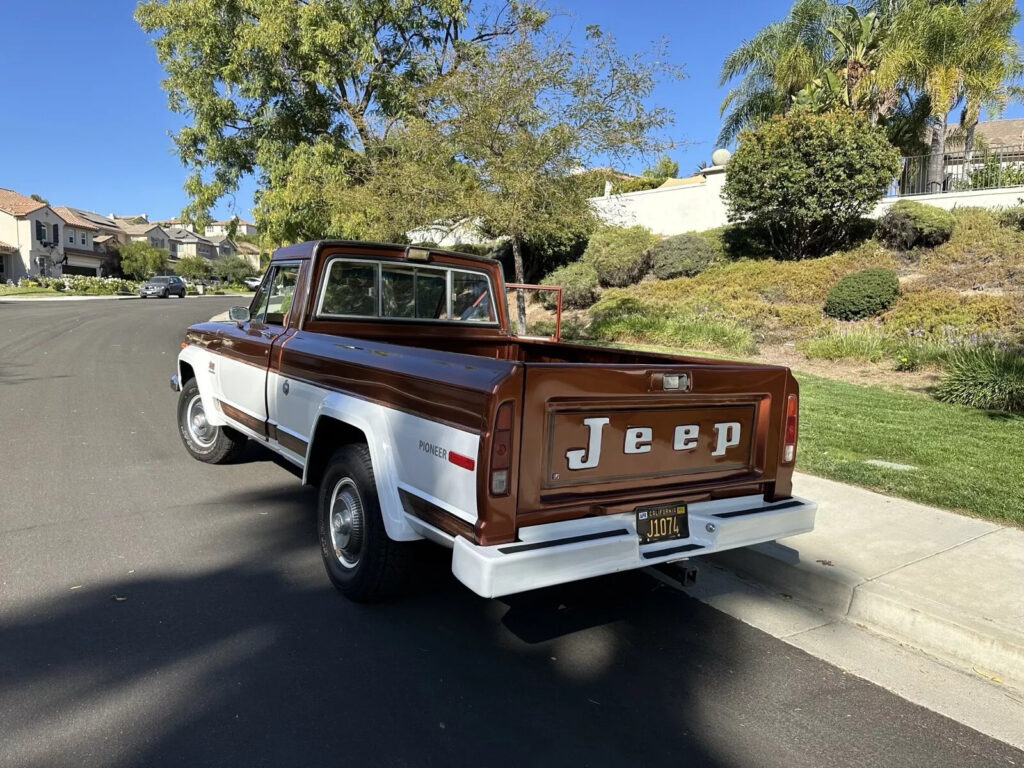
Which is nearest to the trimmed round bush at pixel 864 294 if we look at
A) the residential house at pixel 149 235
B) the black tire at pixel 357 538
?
the black tire at pixel 357 538

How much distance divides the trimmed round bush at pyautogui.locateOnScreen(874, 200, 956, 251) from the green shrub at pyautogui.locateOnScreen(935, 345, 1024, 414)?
860 centimetres

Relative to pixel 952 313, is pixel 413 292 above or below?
below

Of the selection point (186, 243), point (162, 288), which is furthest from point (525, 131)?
point (186, 243)

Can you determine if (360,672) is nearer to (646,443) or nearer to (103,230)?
(646,443)

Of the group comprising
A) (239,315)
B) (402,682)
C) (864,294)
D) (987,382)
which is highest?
(864,294)

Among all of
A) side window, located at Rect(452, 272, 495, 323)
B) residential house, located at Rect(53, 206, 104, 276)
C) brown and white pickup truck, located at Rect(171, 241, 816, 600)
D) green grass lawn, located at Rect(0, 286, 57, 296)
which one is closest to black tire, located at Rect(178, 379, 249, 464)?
brown and white pickup truck, located at Rect(171, 241, 816, 600)

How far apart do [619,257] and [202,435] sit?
1686 cm

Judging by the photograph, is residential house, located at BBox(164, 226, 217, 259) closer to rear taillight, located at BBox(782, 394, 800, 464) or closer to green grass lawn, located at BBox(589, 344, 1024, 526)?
green grass lawn, located at BBox(589, 344, 1024, 526)

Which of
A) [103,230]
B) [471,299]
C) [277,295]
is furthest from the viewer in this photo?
[103,230]

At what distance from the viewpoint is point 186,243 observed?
104 metres

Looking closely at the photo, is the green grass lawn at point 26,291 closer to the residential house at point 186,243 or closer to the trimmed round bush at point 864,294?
the trimmed round bush at point 864,294

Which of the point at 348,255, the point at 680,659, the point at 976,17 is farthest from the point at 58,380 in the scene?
the point at 976,17

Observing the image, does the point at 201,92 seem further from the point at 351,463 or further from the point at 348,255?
the point at 351,463

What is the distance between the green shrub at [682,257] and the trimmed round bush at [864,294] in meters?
5.52
